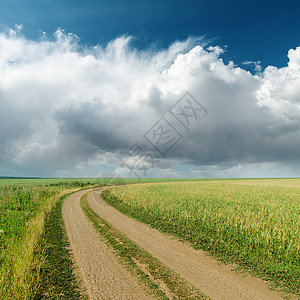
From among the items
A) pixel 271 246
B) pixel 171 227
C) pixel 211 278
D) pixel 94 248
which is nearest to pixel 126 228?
pixel 171 227

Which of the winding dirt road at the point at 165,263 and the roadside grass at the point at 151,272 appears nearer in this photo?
the roadside grass at the point at 151,272

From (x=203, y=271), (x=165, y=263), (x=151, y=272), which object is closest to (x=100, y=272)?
(x=151, y=272)

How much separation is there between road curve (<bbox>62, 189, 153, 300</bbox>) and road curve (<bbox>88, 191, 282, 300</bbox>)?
171 cm

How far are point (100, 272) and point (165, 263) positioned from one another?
2409 mm

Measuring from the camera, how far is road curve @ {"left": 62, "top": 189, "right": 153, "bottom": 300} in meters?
5.76

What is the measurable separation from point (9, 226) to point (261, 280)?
1367cm

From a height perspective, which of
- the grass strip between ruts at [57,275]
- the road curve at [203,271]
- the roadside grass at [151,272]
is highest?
the grass strip between ruts at [57,275]

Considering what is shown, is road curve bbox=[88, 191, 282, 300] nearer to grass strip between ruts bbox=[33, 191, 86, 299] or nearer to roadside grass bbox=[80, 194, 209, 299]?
roadside grass bbox=[80, 194, 209, 299]

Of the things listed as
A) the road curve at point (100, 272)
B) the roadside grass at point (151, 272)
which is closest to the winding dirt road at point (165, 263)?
the road curve at point (100, 272)

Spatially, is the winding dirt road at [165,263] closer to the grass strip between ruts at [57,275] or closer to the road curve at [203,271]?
the road curve at [203,271]

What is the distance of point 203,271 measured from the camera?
23.4ft

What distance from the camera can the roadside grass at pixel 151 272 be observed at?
572cm

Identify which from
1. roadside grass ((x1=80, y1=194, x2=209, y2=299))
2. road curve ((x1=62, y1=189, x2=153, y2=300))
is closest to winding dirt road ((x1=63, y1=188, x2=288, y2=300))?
road curve ((x1=62, y1=189, x2=153, y2=300))

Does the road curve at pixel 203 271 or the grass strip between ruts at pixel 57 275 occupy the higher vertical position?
the grass strip between ruts at pixel 57 275
